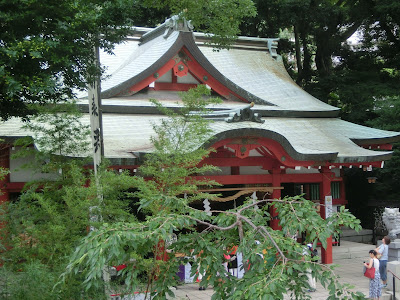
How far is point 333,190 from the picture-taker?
639 inches

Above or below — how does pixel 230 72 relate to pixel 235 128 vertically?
above

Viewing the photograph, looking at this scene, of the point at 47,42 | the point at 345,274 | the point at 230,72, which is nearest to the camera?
the point at 47,42

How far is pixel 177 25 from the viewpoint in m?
13.4

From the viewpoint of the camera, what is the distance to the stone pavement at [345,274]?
10281mm

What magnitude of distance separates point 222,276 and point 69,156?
4.42 meters

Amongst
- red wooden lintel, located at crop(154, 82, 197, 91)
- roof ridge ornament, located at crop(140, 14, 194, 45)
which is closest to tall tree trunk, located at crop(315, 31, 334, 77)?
roof ridge ornament, located at crop(140, 14, 194, 45)

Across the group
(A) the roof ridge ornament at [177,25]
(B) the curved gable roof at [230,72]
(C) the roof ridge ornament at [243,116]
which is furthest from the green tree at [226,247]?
(A) the roof ridge ornament at [177,25]

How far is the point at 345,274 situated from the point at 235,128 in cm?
448

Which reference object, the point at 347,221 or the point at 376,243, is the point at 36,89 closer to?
the point at 347,221

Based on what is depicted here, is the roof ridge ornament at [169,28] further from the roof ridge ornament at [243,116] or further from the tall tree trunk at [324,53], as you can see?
the tall tree trunk at [324,53]

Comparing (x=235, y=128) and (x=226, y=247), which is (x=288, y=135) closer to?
(x=235, y=128)

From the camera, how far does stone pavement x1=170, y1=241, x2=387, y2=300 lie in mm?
10281

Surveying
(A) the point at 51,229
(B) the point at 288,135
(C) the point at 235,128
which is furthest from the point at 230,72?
(A) the point at 51,229

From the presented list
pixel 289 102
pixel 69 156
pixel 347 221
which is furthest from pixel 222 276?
pixel 289 102
